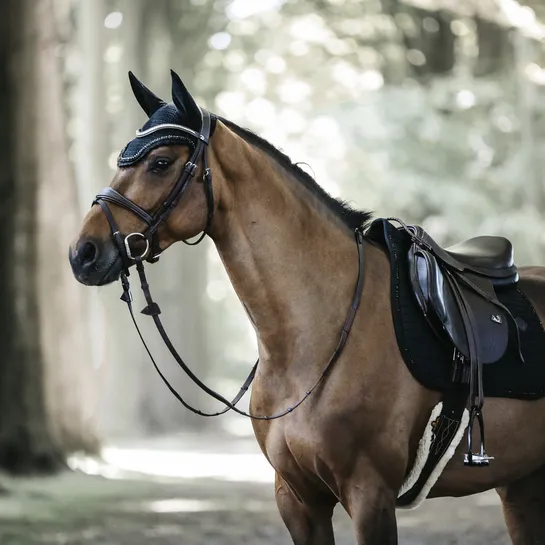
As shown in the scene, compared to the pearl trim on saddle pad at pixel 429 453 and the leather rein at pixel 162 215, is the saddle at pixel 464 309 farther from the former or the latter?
the leather rein at pixel 162 215

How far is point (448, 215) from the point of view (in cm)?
1547

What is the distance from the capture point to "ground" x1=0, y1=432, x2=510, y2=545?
8141 mm

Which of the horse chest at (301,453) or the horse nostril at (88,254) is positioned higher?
the horse nostril at (88,254)

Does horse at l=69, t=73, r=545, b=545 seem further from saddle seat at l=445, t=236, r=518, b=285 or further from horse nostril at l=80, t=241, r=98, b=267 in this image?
saddle seat at l=445, t=236, r=518, b=285

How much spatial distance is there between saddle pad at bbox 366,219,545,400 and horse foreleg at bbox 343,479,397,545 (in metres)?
0.50

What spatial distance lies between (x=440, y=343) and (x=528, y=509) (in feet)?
4.18

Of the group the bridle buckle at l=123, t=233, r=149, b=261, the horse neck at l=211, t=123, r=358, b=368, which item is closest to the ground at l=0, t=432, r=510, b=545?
the horse neck at l=211, t=123, r=358, b=368

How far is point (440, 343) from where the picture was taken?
4305 millimetres

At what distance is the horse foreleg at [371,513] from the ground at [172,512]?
3.84 meters

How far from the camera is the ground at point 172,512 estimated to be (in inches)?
320

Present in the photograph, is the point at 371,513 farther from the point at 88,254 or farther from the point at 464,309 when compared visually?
the point at 88,254

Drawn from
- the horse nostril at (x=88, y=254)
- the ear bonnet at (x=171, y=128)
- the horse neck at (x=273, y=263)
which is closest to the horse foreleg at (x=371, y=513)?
the horse neck at (x=273, y=263)

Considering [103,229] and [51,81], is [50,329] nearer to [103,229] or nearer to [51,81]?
[51,81]

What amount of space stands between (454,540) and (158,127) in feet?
16.5
